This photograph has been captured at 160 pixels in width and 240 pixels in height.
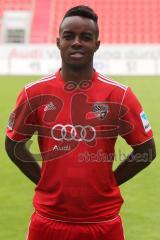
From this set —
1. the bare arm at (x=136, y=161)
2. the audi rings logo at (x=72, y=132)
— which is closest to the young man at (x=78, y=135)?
the audi rings logo at (x=72, y=132)

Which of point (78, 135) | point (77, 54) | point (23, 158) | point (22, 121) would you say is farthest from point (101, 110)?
point (23, 158)

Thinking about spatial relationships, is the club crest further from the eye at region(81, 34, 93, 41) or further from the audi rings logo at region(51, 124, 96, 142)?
the eye at region(81, 34, 93, 41)

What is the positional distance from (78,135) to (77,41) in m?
0.40

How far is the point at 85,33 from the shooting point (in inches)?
95.4

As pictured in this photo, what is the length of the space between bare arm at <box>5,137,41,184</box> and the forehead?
1.95ft

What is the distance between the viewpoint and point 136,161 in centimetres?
267

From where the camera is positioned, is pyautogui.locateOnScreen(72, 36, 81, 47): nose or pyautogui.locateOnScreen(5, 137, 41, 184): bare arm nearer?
pyautogui.locateOnScreen(72, 36, 81, 47): nose

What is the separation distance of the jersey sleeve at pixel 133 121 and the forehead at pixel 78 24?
32 centimetres

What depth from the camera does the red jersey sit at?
2.42 metres

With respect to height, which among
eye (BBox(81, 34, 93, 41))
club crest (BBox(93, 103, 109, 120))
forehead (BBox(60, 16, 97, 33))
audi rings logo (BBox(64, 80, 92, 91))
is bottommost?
club crest (BBox(93, 103, 109, 120))

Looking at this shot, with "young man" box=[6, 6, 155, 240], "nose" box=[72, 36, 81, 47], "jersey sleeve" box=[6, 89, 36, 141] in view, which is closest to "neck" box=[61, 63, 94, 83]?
"young man" box=[6, 6, 155, 240]

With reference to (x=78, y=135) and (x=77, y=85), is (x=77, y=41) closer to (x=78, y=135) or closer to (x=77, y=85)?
(x=77, y=85)

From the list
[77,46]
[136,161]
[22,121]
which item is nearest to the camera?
[77,46]

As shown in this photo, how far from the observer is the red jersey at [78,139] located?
2.42 m
